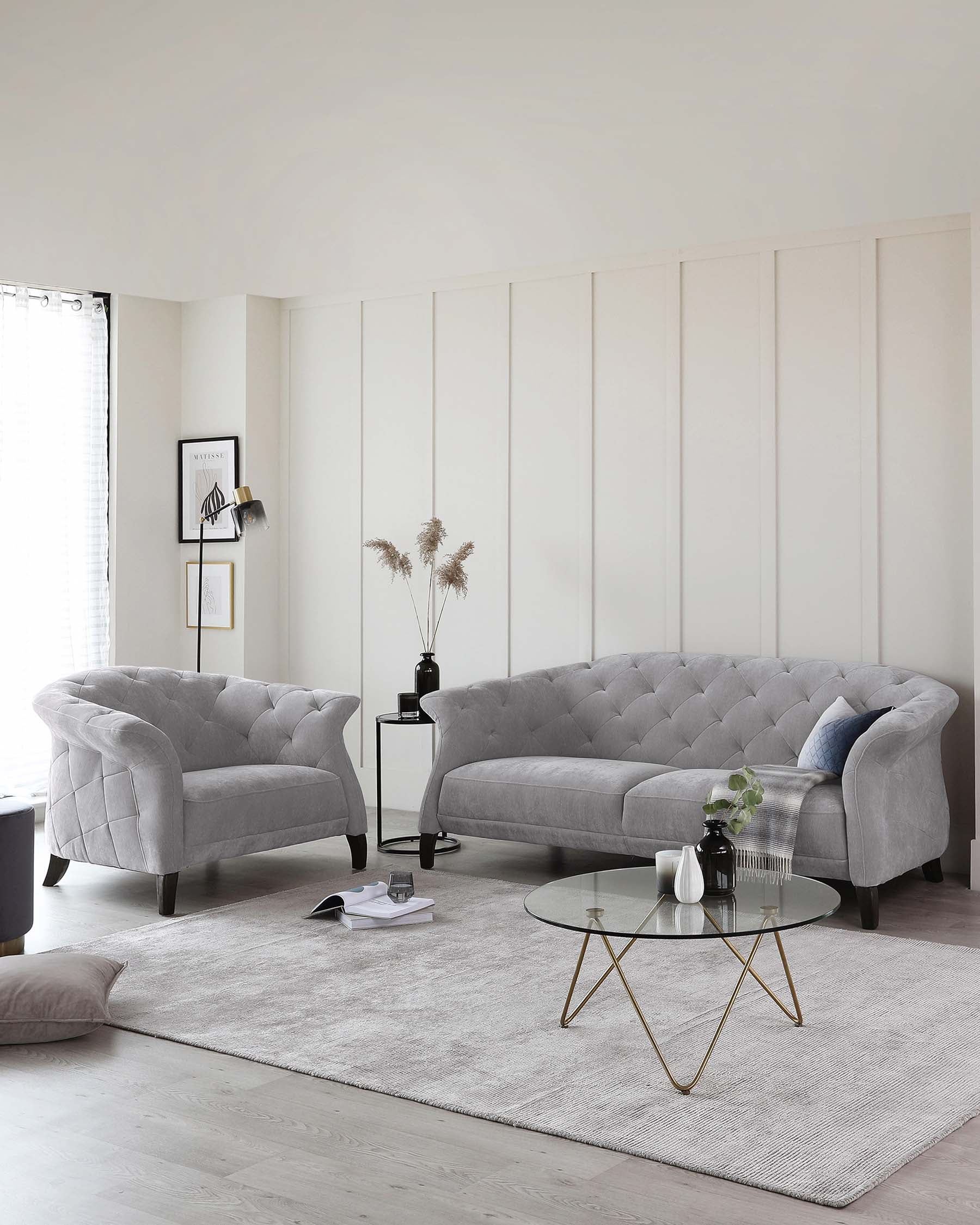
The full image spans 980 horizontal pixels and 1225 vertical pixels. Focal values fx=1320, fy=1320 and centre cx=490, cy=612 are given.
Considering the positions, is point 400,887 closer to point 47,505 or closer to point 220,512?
point 220,512

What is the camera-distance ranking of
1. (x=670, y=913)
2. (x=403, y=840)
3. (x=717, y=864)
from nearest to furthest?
(x=670, y=913), (x=717, y=864), (x=403, y=840)

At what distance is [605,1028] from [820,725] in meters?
1.96

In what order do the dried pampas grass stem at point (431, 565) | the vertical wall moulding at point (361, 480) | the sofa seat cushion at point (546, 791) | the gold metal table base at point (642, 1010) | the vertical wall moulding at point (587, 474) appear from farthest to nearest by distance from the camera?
1. the vertical wall moulding at point (361, 480)
2. the vertical wall moulding at point (587, 474)
3. the dried pampas grass stem at point (431, 565)
4. the sofa seat cushion at point (546, 791)
5. the gold metal table base at point (642, 1010)

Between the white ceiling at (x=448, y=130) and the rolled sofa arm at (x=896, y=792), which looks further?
the rolled sofa arm at (x=896, y=792)

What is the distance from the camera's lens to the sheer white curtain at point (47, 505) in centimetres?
675

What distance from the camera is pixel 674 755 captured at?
5.80 metres

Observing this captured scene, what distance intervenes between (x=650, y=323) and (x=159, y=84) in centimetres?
319

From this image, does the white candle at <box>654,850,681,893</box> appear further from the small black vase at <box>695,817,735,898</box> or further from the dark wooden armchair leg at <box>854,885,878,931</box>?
the dark wooden armchair leg at <box>854,885,878,931</box>

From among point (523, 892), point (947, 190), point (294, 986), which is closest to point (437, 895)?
point (523, 892)

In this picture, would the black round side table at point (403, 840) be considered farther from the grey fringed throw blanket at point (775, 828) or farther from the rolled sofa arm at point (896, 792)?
the rolled sofa arm at point (896, 792)

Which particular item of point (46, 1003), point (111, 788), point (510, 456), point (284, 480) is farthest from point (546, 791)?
point (284, 480)

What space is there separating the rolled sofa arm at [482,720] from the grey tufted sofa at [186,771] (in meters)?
0.31

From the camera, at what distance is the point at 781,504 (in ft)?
19.6

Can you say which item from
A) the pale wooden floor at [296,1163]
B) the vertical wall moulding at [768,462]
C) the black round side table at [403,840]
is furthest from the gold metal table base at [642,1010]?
the vertical wall moulding at [768,462]
